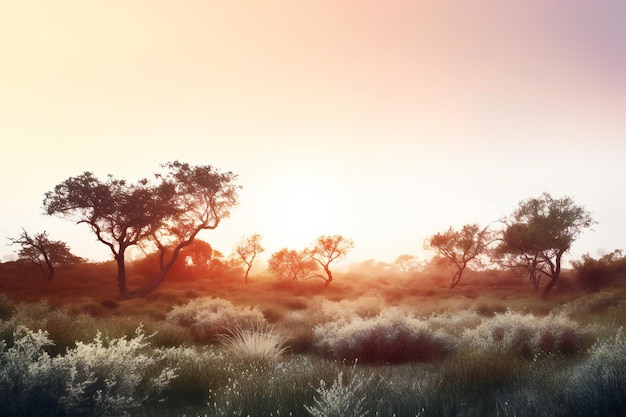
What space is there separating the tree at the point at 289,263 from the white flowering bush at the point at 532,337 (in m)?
52.3

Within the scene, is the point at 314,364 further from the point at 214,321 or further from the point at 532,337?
Answer: the point at 214,321

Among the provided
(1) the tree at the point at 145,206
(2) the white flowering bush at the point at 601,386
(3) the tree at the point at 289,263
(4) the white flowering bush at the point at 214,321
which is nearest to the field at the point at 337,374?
(2) the white flowering bush at the point at 601,386

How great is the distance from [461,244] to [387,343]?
43028 millimetres

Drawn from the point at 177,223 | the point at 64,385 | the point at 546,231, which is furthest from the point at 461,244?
the point at 64,385

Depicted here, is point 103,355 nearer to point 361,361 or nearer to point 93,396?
point 93,396

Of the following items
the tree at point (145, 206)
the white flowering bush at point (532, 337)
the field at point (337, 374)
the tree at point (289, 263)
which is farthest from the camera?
the tree at point (289, 263)

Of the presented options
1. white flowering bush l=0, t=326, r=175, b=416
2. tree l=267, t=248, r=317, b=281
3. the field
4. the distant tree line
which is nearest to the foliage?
the distant tree line

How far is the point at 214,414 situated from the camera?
5285mm

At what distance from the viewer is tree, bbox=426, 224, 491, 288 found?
162 ft

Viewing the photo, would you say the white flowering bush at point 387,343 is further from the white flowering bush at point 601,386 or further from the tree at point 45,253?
the tree at point 45,253

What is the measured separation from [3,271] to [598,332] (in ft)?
152

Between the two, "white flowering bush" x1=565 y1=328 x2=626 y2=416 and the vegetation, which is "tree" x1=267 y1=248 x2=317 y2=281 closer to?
the vegetation

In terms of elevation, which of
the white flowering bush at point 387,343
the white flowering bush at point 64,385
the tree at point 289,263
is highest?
the tree at point 289,263

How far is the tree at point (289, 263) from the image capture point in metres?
63.3
